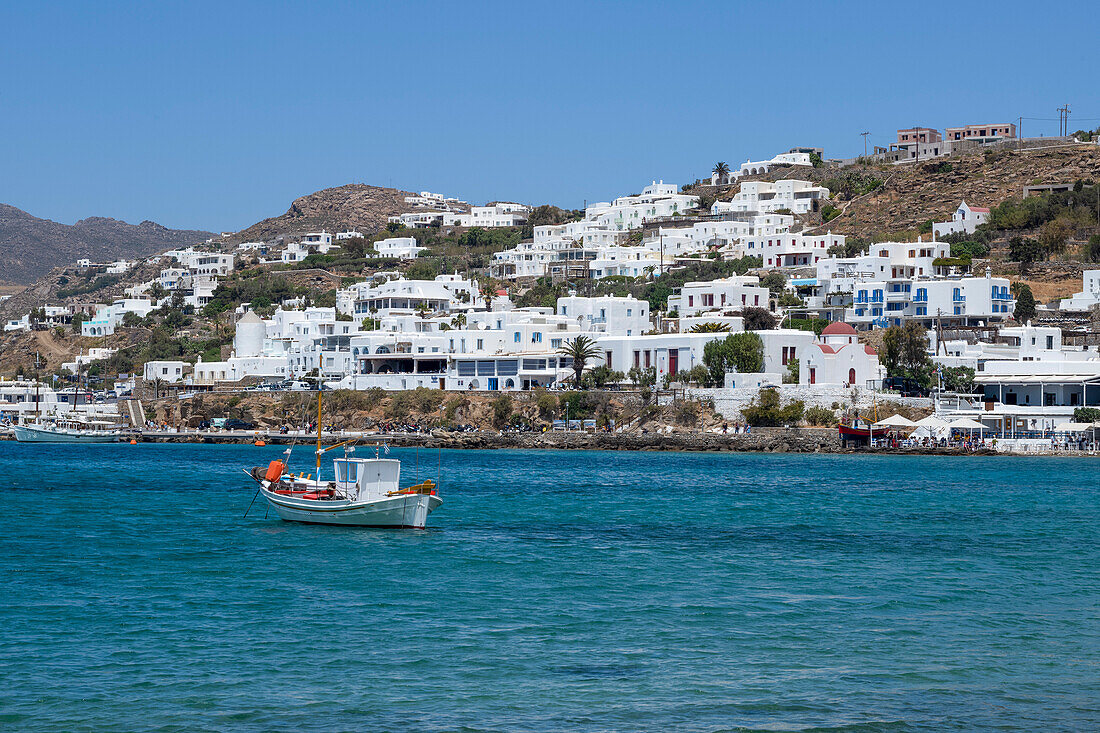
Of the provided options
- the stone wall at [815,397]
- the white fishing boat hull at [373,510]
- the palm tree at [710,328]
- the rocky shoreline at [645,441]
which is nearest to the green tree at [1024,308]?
the stone wall at [815,397]

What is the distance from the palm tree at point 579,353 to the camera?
81250mm

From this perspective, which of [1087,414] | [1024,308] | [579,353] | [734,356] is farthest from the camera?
[1024,308]

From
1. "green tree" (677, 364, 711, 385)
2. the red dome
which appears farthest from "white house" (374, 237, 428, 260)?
the red dome

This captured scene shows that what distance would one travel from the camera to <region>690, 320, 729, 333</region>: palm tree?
8088 centimetres

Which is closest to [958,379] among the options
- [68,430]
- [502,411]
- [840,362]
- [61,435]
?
[840,362]

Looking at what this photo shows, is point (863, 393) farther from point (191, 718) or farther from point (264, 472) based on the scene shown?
point (191, 718)

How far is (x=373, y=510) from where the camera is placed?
30938mm

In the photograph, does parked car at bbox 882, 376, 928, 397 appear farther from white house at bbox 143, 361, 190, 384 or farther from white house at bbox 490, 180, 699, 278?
white house at bbox 143, 361, 190, 384

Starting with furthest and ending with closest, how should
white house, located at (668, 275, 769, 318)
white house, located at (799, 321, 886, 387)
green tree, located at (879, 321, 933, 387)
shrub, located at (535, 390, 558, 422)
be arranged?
white house, located at (668, 275, 769, 318) → shrub, located at (535, 390, 558, 422) → white house, located at (799, 321, 886, 387) → green tree, located at (879, 321, 933, 387)

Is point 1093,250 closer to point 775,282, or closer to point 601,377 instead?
point 775,282

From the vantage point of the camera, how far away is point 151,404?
99125 mm

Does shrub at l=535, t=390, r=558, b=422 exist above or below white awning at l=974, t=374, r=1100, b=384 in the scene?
below

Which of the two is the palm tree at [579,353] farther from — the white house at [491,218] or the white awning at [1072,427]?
the white house at [491,218]

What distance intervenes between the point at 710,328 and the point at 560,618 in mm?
62750
